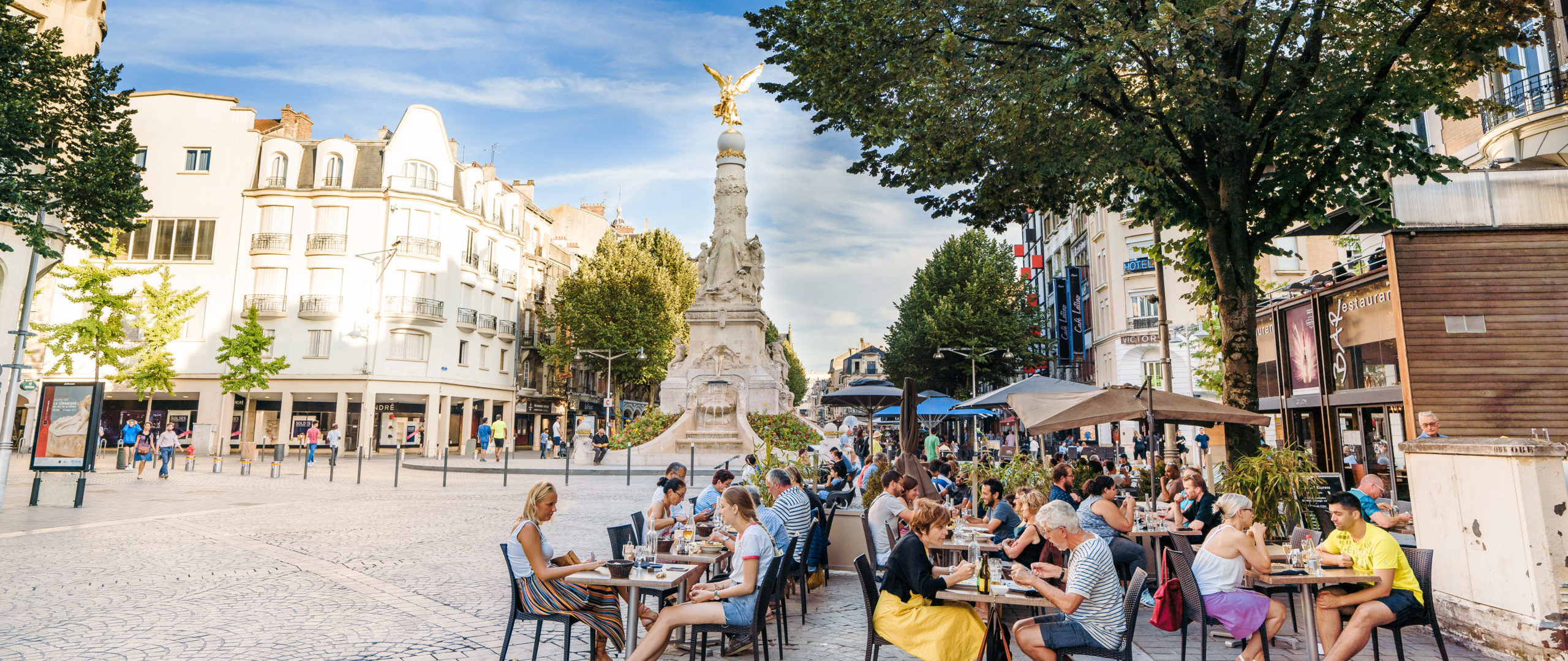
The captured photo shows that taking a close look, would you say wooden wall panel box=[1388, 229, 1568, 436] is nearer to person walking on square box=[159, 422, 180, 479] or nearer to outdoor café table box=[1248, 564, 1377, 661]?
outdoor café table box=[1248, 564, 1377, 661]

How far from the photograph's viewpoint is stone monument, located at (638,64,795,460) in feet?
83.8

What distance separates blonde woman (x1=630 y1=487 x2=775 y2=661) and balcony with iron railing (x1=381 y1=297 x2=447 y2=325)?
38.2m

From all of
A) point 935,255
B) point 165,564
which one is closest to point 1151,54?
point 165,564

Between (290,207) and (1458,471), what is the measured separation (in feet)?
146

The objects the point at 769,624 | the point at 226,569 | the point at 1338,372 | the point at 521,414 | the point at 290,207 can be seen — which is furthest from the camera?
the point at 521,414

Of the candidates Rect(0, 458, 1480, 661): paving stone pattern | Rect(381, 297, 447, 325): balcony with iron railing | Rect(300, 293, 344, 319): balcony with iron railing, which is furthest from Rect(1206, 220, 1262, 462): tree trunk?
Rect(300, 293, 344, 319): balcony with iron railing

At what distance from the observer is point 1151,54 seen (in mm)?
9531

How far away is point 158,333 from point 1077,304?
4364 cm

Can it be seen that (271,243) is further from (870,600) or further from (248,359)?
(870,600)

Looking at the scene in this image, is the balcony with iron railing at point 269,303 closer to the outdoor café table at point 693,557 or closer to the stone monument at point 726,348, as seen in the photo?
the stone monument at point 726,348

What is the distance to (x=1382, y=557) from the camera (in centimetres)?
520

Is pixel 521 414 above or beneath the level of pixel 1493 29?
beneath

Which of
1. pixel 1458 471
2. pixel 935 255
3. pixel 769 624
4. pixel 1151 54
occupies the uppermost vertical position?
pixel 935 255

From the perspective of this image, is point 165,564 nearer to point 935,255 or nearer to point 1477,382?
point 1477,382
